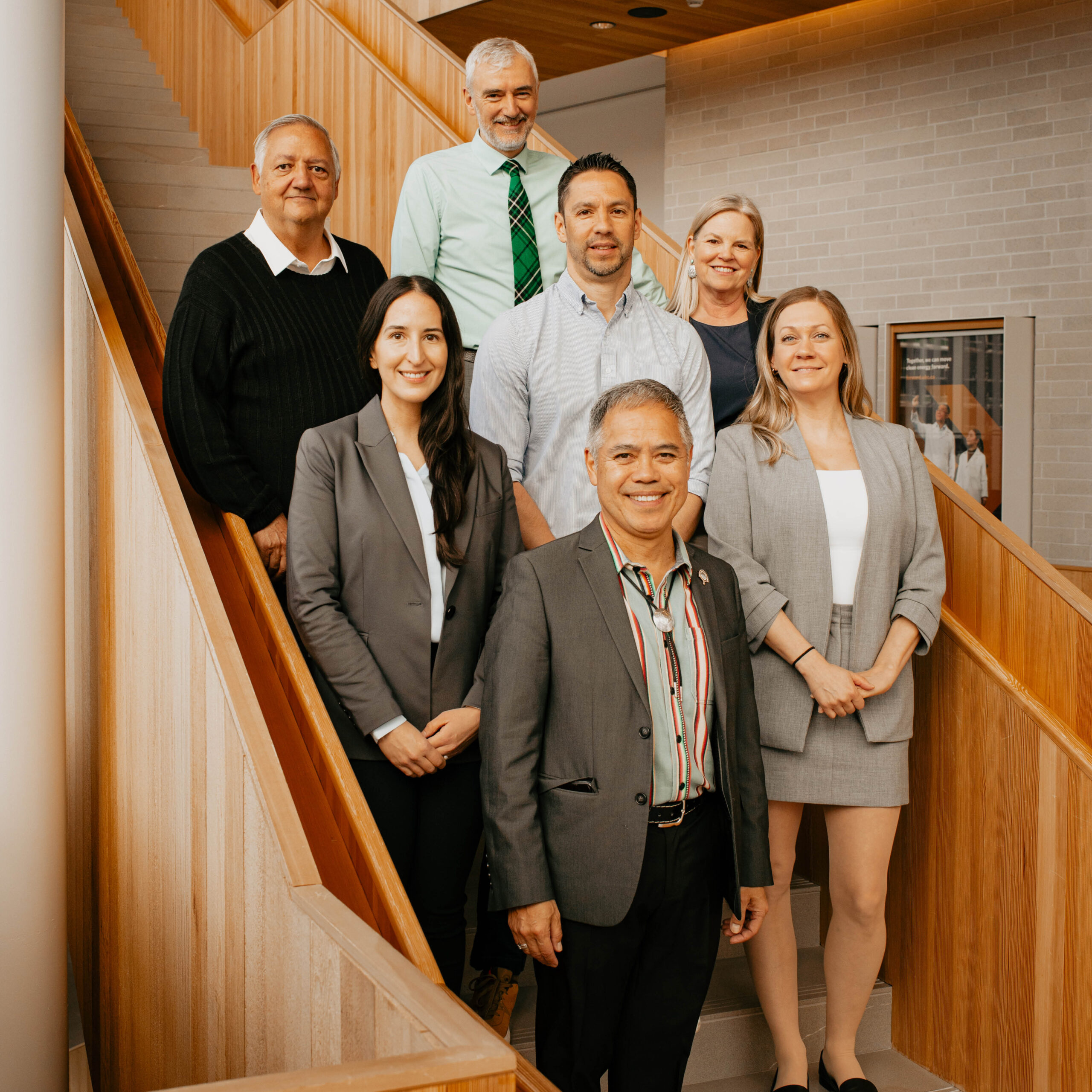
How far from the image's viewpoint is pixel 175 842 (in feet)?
7.46

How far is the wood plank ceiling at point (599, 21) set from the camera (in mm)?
6570

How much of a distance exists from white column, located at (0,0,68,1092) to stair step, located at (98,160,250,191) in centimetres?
224

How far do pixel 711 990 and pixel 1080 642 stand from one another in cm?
120

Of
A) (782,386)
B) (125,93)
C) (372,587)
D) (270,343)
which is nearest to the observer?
(372,587)

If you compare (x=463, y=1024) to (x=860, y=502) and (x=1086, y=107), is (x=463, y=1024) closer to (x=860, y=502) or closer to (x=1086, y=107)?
(x=860, y=502)

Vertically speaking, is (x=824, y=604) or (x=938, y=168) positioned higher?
(x=938, y=168)

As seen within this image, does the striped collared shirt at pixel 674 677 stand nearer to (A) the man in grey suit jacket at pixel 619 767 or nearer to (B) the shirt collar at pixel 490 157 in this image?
(A) the man in grey suit jacket at pixel 619 767

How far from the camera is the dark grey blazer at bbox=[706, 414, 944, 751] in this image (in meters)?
2.49

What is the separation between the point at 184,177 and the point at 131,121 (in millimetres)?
1413

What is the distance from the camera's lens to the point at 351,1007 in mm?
1503

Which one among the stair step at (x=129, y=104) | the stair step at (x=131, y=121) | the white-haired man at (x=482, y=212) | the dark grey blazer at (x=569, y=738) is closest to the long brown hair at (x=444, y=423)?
the dark grey blazer at (x=569, y=738)

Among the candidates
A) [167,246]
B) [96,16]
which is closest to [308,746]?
[167,246]

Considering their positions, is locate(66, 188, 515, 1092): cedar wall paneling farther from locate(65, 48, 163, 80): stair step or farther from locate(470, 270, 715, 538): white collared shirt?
locate(65, 48, 163, 80): stair step

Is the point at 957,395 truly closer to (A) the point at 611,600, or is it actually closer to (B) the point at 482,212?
(B) the point at 482,212
